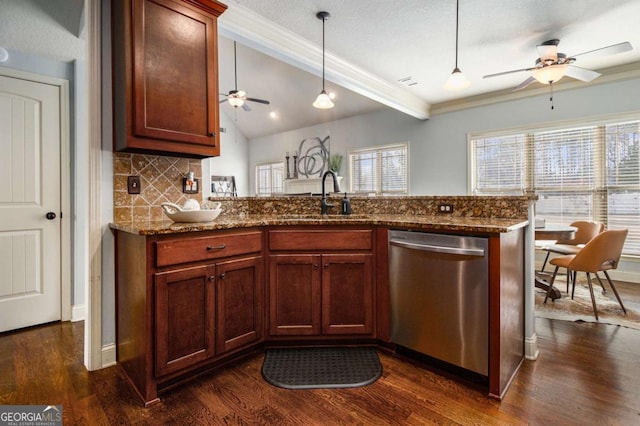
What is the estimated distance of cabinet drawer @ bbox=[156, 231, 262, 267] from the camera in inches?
65.4

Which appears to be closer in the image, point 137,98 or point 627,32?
point 137,98

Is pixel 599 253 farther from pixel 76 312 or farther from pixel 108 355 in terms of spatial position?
pixel 76 312

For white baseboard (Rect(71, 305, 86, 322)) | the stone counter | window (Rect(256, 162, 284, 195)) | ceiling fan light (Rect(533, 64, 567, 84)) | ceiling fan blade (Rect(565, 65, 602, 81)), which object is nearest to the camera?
the stone counter

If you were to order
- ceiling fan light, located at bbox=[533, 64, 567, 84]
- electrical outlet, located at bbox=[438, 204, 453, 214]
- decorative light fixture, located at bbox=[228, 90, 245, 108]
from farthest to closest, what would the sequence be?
decorative light fixture, located at bbox=[228, 90, 245, 108], ceiling fan light, located at bbox=[533, 64, 567, 84], electrical outlet, located at bbox=[438, 204, 453, 214]

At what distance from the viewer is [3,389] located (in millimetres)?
1753

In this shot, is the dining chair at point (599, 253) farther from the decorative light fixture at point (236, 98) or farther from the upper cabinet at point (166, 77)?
the decorative light fixture at point (236, 98)

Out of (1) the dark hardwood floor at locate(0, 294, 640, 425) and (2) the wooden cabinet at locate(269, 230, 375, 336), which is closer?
(1) the dark hardwood floor at locate(0, 294, 640, 425)

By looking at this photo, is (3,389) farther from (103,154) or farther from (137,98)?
(137,98)

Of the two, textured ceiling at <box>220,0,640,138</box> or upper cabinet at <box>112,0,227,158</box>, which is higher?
textured ceiling at <box>220,0,640,138</box>

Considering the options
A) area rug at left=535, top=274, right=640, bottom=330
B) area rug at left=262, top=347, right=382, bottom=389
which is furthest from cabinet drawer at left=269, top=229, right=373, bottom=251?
area rug at left=535, top=274, right=640, bottom=330

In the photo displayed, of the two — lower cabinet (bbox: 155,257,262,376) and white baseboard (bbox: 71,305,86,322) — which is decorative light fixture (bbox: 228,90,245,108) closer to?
white baseboard (bbox: 71,305,86,322)

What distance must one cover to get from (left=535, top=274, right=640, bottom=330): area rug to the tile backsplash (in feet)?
10.5

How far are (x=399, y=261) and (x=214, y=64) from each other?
5.76 ft

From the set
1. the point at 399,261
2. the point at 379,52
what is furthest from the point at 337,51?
the point at 399,261
